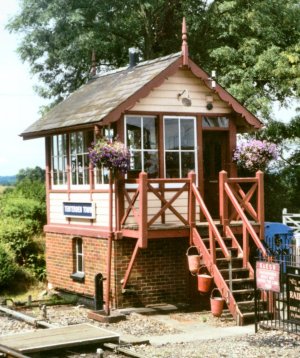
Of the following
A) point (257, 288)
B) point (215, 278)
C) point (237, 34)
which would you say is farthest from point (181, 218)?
point (237, 34)

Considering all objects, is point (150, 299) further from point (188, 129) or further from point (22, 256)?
point (22, 256)

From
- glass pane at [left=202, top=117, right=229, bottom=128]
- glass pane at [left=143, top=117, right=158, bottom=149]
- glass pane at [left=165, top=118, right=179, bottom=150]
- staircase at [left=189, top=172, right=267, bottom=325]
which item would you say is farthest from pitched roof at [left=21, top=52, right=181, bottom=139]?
staircase at [left=189, top=172, right=267, bottom=325]

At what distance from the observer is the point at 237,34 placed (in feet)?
90.8

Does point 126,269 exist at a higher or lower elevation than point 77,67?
lower

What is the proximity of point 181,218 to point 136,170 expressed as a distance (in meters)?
1.78

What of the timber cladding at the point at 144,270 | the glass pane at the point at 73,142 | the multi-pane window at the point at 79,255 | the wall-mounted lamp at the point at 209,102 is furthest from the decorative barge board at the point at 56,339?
the wall-mounted lamp at the point at 209,102

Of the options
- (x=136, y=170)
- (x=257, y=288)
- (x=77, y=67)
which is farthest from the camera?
(x=77, y=67)

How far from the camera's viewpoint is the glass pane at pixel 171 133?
53.4ft

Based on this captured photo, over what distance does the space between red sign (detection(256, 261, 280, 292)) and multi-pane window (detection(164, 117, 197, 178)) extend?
422 centimetres

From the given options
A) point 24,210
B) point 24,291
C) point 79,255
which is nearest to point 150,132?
point 79,255

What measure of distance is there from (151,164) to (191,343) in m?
5.26

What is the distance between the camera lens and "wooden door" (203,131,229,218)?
56.0ft

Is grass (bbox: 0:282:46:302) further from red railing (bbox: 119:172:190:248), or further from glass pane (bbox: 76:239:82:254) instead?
red railing (bbox: 119:172:190:248)

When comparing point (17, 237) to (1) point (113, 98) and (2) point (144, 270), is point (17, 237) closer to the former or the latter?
(2) point (144, 270)
